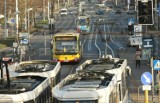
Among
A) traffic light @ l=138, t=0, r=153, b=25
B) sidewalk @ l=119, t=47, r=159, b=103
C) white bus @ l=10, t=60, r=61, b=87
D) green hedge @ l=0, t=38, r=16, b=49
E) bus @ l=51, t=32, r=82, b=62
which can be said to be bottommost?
sidewalk @ l=119, t=47, r=159, b=103

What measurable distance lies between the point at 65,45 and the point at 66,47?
371mm

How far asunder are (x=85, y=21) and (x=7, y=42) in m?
15.5

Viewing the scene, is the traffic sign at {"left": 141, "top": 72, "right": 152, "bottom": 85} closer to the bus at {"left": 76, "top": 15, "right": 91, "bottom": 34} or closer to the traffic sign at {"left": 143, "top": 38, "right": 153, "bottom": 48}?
the traffic sign at {"left": 143, "top": 38, "right": 153, "bottom": 48}

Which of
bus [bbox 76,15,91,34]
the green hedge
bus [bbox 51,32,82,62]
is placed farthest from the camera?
bus [bbox 76,15,91,34]

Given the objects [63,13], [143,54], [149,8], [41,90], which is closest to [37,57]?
[143,54]

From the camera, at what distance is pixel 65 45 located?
4938 centimetres

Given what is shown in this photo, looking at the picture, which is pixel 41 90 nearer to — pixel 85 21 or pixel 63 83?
pixel 63 83

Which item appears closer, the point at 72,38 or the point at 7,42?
the point at 72,38

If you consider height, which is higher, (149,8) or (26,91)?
(149,8)

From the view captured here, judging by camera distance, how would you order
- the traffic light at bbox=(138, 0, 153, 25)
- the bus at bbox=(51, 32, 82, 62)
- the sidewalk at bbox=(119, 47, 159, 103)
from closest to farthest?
the traffic light at bbox=(138, 0, 153, 25), the sidewalk at bbox=(119, 47, 159, 103), the bus at bbox=(51, 32, 82, 62)

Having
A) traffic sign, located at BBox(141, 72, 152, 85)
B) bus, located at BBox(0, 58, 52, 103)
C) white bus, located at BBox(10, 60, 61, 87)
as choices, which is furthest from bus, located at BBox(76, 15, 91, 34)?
bus, located at BBox(0, 58, 52, 103)

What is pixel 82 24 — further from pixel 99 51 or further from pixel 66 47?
pixel 66 47

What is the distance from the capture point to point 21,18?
83.2 metres

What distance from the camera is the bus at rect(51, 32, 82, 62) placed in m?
49.3
